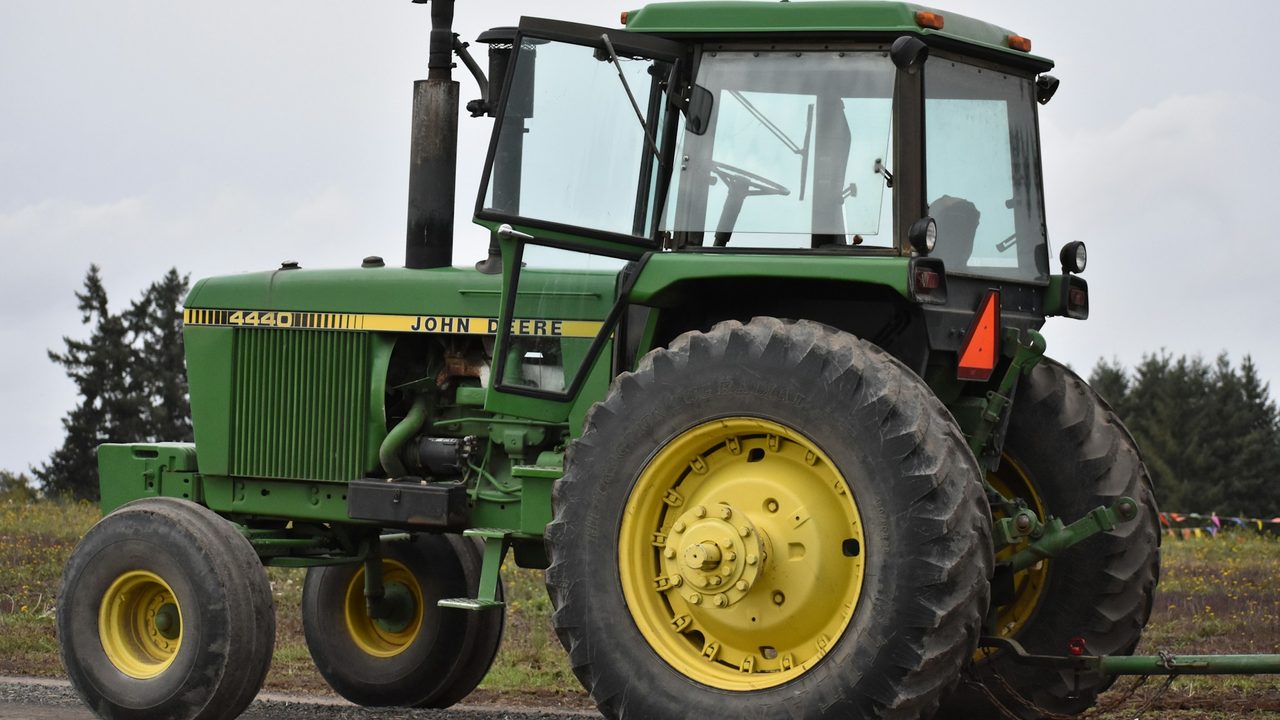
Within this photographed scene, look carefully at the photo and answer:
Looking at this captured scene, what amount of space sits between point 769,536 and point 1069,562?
5.99 feet

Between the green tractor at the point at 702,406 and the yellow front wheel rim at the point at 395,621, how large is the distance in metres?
0.59

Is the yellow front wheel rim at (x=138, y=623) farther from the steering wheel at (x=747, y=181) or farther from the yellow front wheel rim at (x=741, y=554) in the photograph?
the steering wheel at (x=747, y=181)

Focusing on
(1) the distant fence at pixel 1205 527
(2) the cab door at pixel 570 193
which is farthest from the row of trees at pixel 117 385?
(2) the cab door at pixel 570 193

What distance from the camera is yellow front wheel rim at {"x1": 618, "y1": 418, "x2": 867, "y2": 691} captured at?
608cm

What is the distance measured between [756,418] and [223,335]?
366 cm

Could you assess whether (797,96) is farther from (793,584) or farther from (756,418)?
Answer: (793,584)

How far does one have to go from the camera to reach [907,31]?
649 centimetres

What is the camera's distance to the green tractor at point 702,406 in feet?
19.8

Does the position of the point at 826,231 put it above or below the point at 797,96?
below

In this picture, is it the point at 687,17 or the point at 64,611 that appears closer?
the point at 687,17

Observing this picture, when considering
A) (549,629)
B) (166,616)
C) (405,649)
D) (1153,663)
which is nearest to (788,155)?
(1153,663)

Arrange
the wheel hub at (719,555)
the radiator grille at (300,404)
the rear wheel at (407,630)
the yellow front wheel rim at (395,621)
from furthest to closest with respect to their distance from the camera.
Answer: the yellow front wheel rim at (395,621) → the rear wheel at (407,630) → the radiator grille at (300,404) → the wheel hub at (719,555)

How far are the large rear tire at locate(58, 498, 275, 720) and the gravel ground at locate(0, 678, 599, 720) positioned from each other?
22.0 inches

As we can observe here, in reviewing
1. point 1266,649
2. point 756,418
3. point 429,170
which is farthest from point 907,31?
point 1266,649
